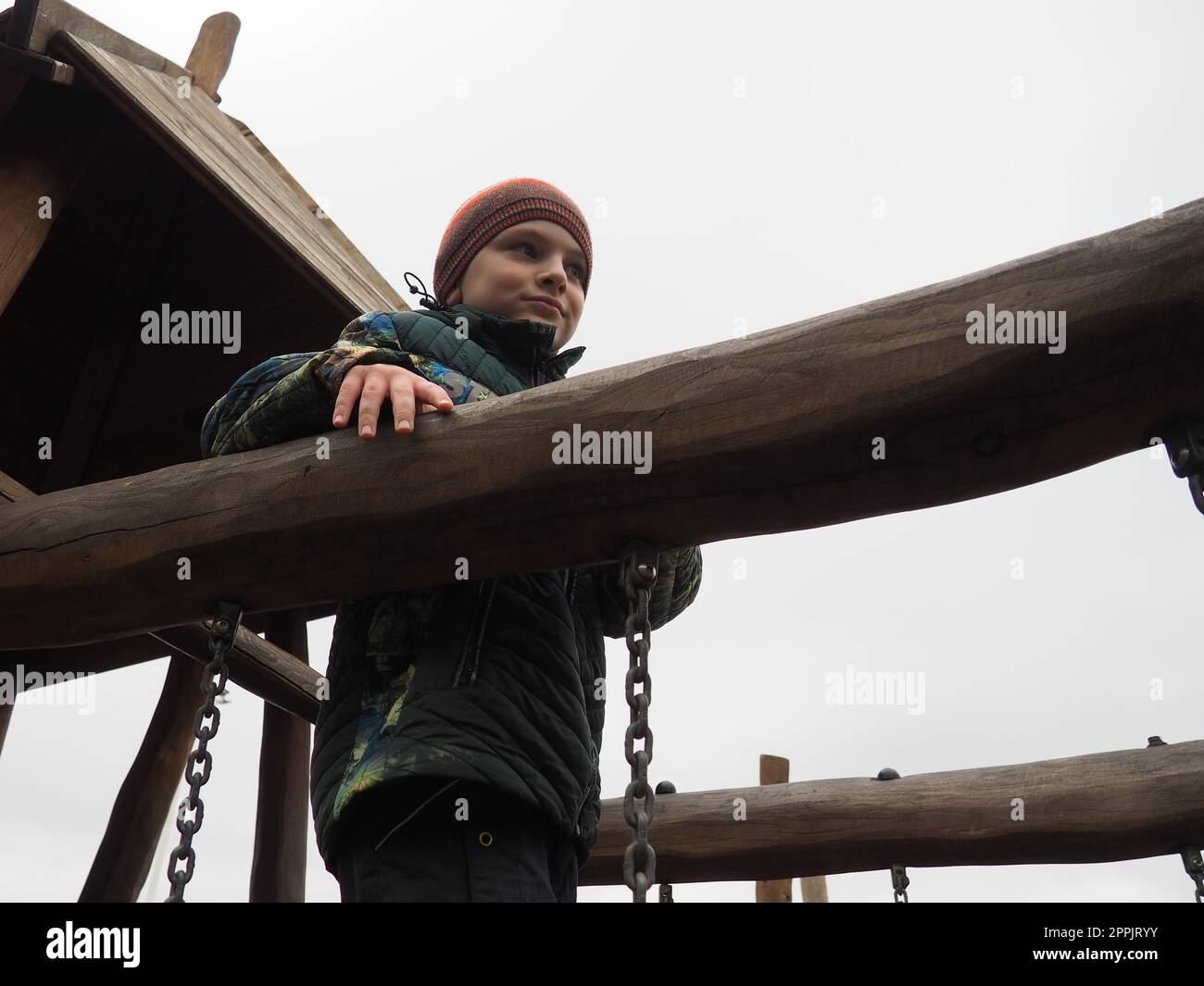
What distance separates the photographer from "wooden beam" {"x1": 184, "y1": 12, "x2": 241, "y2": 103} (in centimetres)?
386

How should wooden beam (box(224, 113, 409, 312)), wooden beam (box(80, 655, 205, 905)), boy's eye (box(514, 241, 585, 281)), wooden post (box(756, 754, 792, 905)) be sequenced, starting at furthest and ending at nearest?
1. wooden post (box(756, 754, 792, 905))
2. wooden beam (box(80, 655, 205, 905))
3. wooden beam (box(224, 113, 409, 312))
4. boy's eye (box(514, 241, 585, 281))

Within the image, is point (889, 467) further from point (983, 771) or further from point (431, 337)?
point (983, 771)

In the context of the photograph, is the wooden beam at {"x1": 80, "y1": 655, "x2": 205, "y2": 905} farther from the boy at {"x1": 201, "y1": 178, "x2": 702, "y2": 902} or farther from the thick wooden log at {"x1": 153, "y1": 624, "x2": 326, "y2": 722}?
the boy at {"x1": 201, "y1": 178, "x2": 702, "y2": 902}

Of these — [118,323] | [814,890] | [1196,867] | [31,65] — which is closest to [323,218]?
[118,323]

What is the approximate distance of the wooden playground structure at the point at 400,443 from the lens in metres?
1.51

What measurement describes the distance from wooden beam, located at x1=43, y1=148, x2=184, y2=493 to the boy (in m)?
1.99

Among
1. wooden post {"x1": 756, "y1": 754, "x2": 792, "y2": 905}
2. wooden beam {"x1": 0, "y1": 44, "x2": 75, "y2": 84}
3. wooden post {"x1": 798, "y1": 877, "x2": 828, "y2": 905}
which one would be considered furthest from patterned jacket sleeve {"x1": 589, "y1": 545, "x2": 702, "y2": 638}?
wooden post {"x1": 798, "y1": 877, "x2": 828, "y2": 905}

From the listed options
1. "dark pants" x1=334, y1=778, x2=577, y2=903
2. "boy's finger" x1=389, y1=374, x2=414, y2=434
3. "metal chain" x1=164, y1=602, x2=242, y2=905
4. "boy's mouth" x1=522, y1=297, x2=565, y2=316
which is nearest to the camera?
"dark pants" x1=334, y1=778, x2=577, y2=903

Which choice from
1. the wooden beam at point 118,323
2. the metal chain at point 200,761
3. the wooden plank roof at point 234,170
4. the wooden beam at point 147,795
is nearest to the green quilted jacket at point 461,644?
the metal chain at point 200,761

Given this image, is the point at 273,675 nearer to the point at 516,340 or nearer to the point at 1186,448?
the point at 516,340

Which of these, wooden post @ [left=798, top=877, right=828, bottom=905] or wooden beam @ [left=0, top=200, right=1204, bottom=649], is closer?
wooden beam @ [left=0, top=200, right=1204, bottom=649]

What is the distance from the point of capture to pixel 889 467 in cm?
159
